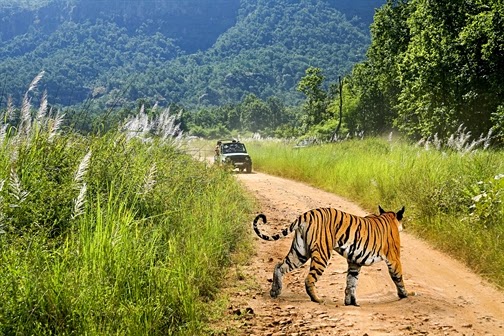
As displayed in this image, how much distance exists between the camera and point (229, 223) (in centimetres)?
831

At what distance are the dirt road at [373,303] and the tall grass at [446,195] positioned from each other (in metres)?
0.40

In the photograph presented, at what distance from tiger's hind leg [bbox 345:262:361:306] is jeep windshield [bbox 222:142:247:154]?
841 inches

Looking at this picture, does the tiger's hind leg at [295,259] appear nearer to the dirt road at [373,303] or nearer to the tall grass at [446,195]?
the dirt road at [373,303]

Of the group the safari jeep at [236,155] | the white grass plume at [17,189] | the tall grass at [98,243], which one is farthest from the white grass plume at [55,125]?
the safari jeep at [236,155]

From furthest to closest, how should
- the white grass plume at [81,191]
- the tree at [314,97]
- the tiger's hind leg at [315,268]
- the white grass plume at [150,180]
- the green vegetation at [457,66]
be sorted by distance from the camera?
the tree at [314,97], the green vegetation at [457,66], the white grass plume at [150,180], the tiger's hind leg at [315,268], the white grass plume at [81,191]

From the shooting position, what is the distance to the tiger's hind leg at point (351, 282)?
5.45 metres

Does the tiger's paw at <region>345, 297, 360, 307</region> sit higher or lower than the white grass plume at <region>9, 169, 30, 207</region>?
lower

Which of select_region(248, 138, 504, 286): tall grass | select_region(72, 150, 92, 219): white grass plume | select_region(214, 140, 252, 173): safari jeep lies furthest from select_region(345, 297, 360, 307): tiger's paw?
select_region(214, 140, 252, 173): safari jeep

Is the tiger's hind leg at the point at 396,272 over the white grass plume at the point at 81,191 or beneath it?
beneath

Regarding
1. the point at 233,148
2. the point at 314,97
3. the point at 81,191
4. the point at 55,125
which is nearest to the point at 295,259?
the point at 81,191

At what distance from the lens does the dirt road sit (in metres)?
5.21

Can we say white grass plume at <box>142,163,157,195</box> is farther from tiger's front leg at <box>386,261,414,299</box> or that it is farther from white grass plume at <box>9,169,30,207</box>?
tiger's front leg at <box>386,261,414,299</box>

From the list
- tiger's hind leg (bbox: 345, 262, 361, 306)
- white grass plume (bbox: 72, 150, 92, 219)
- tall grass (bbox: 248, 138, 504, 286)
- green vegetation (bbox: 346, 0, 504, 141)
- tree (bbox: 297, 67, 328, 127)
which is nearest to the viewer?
white grass plume (bbox: 72, 150, 92, 219)

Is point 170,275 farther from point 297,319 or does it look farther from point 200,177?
point 200,177
